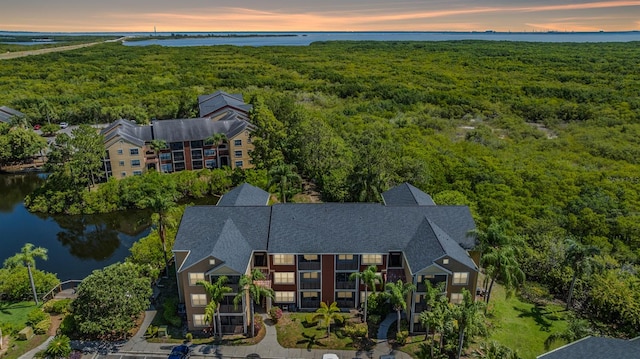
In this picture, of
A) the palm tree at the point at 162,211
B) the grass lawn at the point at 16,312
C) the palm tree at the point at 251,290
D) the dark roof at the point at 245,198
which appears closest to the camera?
the palm tree at the point at 251,290

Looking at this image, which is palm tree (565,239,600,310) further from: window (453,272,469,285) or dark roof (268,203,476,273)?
window (453,272,469,285)

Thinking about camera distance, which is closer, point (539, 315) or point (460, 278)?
point (460, 278)

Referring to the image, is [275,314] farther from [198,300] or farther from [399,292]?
[399,292]

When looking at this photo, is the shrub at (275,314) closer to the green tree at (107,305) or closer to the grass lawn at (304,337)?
the grass lawn at (304,337)

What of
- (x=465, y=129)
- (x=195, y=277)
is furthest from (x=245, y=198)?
(x=465, y=129)

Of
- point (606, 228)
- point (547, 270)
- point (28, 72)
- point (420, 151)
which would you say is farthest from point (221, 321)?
point (28, 72)

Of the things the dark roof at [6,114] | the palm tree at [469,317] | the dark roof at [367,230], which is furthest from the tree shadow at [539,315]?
the dark roof at [6,114]
